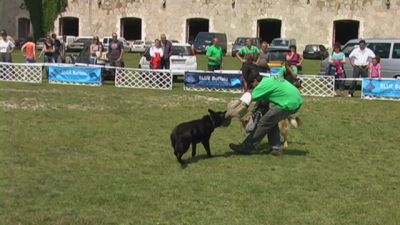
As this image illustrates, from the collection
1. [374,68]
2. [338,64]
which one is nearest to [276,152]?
[374,68]

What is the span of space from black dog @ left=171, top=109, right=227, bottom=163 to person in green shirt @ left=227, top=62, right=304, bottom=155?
228mm

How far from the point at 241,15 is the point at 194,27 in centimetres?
471

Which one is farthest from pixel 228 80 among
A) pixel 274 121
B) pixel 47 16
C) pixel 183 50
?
pixel 47 16

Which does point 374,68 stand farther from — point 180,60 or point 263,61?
point 180,60

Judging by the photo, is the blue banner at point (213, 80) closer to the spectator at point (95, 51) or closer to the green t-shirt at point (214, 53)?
the green t-shirt at point (214, 53)

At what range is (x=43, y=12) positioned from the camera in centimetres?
5016

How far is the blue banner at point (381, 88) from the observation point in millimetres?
16891

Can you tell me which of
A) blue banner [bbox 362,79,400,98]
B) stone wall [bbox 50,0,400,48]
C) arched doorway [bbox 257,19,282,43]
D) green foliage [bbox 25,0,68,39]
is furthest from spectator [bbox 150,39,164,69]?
green foliage [bbox 25,0,68,39]

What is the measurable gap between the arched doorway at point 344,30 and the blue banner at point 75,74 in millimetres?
29373

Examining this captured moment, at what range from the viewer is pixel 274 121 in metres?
8.87

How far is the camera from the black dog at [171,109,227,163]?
26.8 ft

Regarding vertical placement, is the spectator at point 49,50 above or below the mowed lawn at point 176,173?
above

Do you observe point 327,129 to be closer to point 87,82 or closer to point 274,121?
point 274,121

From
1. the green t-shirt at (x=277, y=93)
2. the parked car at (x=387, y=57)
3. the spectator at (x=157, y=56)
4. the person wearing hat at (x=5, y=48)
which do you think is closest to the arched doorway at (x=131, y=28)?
the person wearing hat at (x=5, y=48)
